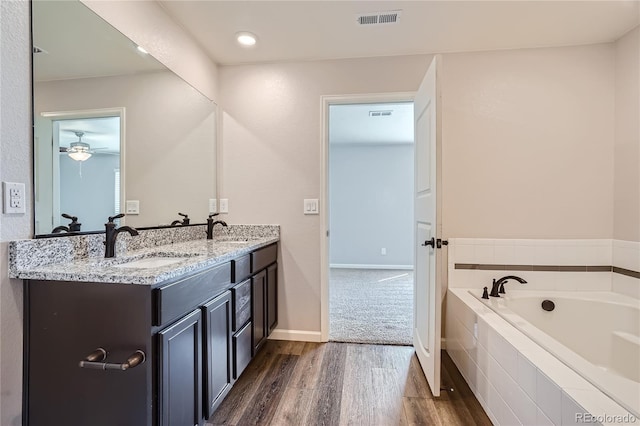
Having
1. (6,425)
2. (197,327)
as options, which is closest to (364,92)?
(197,327)

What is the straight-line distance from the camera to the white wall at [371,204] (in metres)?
5.41

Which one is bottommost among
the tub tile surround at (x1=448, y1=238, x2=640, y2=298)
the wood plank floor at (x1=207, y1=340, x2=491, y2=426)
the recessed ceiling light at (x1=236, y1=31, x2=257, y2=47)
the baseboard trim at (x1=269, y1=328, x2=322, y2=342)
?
the wood plank floor at (x1=207, y1=340, x2=491, y2=426)

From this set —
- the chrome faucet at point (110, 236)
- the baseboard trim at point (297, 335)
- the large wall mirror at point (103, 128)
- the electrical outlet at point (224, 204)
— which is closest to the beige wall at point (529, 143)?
the baseboard trim at point (297, 335)

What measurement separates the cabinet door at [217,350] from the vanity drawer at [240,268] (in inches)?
4.1

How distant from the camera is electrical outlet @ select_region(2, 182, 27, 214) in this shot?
1.08 m

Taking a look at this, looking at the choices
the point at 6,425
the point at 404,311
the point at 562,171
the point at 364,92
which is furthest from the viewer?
the point at 404,311

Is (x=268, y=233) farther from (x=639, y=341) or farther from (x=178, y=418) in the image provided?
(x=639, y=341)

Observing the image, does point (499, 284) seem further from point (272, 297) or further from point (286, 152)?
point (286, 152)

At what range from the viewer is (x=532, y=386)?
48.1 inches

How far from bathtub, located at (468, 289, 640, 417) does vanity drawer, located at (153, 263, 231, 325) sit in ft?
5.15

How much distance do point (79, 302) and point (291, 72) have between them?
214 cm

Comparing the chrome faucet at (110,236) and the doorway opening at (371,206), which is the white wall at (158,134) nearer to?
the chrome faucet at (110,236)

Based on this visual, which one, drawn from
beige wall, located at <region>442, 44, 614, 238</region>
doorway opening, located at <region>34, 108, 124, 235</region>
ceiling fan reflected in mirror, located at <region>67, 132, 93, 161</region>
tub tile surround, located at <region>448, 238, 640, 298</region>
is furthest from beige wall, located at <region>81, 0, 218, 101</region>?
tub tile surround, located at <region>448, 238, 640, 298</region>

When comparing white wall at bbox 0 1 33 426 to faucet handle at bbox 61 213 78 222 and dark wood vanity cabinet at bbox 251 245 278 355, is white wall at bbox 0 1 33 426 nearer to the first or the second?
faucet handle at bbox 61 213 78 222
